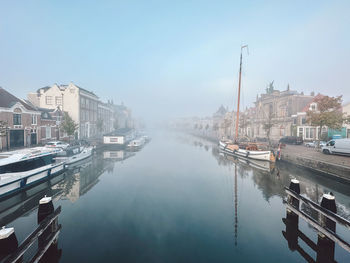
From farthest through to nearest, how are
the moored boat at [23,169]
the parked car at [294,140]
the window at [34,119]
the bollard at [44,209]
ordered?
the parked car at [294,140]
the window at [34,119]
the moored boat at [23,169]
the bollard at [44,209]

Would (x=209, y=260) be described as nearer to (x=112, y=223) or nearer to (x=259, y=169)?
(x=112, y=223)

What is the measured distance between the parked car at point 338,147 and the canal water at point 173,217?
4.74 meters

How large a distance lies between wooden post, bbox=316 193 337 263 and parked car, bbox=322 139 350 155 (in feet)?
54.5

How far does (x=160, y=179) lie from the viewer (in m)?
17.4

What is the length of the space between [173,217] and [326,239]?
24.1ft

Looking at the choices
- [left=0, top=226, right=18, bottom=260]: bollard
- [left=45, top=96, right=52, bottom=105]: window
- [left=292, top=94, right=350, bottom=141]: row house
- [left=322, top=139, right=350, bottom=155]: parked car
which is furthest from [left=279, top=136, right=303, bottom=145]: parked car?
[left=45, top=96, right=52, bottom=105]: window

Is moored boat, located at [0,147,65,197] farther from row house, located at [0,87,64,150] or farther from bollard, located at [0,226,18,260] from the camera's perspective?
row house, located at [0,87,64,150]

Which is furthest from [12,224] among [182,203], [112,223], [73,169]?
[73,169]

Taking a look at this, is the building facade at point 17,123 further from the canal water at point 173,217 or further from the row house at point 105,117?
the row house at point 105,117

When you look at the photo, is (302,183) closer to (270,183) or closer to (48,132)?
(270,183)


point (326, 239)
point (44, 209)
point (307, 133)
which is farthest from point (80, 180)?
point (307, 133)

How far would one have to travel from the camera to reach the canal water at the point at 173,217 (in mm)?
7070

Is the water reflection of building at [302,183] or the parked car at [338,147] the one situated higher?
the parked car at [338,147]

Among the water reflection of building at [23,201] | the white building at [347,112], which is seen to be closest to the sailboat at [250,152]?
the white building at [347,112]
